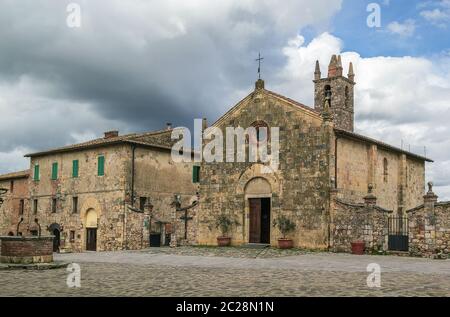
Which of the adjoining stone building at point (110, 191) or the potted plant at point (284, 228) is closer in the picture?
the potted plant at point (284, 228)

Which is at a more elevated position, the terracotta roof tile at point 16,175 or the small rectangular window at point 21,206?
the terracotta roof tile at point 16,175

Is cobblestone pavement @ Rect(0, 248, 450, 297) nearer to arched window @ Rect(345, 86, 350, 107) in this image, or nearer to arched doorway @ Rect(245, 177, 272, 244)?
arched doorway @ Rect(245, 177, 272, 244)

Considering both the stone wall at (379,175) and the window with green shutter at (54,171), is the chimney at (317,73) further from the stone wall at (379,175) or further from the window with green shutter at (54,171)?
the window with green shutter at (54,171)

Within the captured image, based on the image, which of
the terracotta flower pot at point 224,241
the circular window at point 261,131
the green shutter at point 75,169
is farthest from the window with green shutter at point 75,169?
the circular window at point 261,131

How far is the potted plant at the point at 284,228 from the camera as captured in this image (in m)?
25.0

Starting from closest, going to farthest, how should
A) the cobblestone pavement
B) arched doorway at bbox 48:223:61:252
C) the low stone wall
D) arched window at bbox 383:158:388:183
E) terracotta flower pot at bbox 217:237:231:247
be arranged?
1. the cobblestone pavement
2. the low stone wall
3. terracotta flower pot at bbox 217:237:231:247
4. arched window at bbox 383:158:388:183
5. arched doorway at bbox 48:223:61:252

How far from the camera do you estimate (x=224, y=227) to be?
2778cm

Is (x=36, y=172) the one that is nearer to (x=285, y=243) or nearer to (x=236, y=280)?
(x=285, y=243)

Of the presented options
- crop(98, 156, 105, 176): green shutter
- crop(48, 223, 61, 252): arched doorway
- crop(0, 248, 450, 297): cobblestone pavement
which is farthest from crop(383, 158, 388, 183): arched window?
crop(48, 223, 61, 252): arched doorway

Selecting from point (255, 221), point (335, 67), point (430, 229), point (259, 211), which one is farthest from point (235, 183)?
point (335, 67)

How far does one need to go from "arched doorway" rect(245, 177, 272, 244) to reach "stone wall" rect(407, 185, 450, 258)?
7.56 meters

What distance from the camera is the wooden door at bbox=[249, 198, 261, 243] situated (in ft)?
88.6

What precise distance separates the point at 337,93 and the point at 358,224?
1678 cm

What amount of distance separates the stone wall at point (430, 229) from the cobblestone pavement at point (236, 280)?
348 cm
